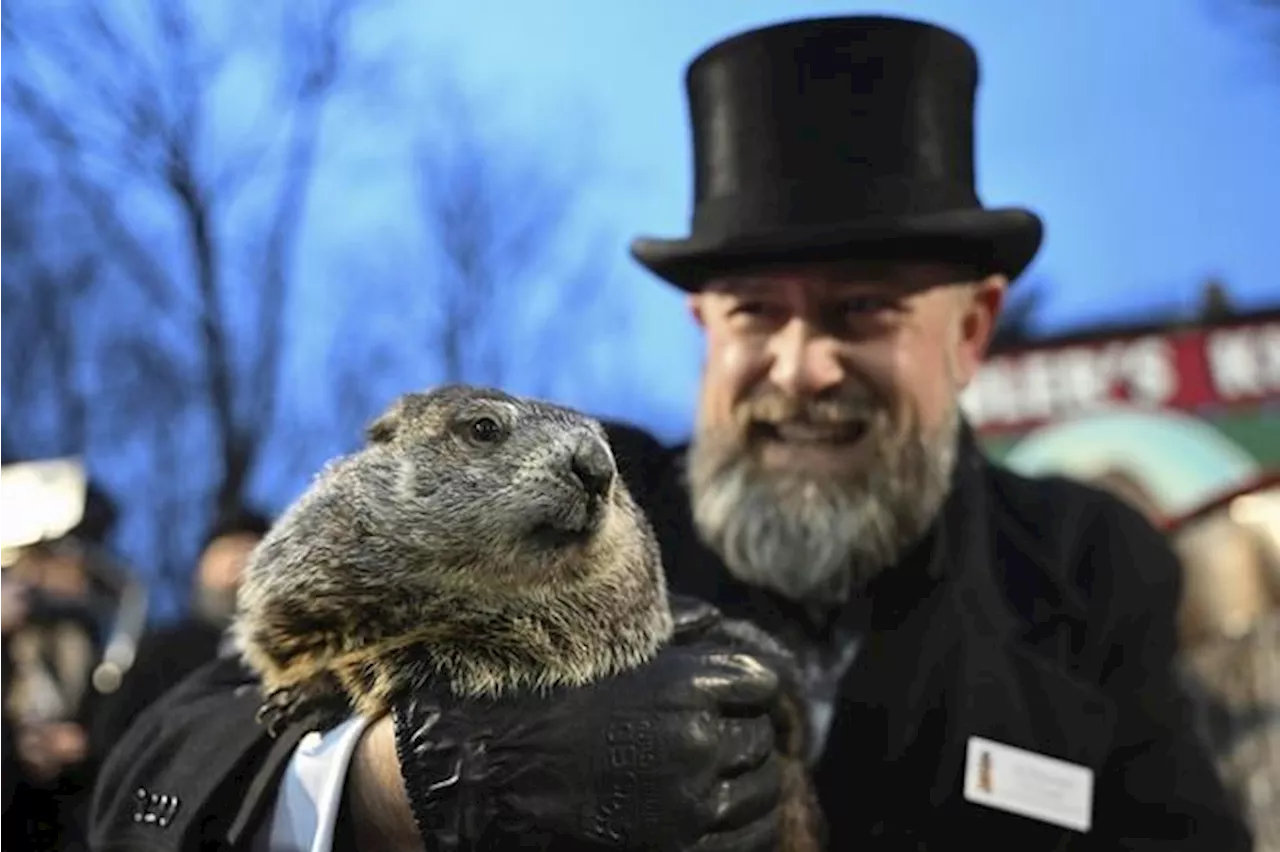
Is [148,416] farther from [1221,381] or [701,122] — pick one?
[1221,381]

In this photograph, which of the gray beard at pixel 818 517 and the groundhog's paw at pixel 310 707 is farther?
the gray beard at pixel 818 517

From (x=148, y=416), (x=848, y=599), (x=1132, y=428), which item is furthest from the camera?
(x=148, y=416)

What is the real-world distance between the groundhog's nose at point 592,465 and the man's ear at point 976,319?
1.35 meters

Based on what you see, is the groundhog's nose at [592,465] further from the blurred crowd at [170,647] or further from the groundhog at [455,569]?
the blurred crowd at [170,647]

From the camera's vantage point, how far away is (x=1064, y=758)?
2463mm

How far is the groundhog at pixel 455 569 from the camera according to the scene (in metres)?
1.65

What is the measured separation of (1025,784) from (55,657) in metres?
3.01

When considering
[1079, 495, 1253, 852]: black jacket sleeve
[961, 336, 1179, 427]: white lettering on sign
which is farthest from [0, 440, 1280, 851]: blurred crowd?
[961, 336, 1179, 427]: white lettering on sign

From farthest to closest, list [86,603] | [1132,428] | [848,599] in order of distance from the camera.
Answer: [1132,428]
[86,603]
[848,599]

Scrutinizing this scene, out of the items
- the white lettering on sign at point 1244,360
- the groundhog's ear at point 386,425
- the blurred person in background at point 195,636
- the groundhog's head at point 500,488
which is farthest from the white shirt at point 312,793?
the white lettering on sign at point 1244,360

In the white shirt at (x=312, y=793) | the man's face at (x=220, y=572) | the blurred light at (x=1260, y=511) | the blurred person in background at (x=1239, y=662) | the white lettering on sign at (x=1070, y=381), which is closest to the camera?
the white shirt at (x=312, y=793)

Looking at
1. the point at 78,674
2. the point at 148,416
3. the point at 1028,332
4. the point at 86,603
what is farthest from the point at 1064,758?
the point at 1028,332

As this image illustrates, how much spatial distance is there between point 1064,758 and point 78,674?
3.02m

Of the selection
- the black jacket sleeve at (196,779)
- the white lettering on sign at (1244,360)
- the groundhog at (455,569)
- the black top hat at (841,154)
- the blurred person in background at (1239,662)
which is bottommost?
the white lettering on sign at (1244,360)
